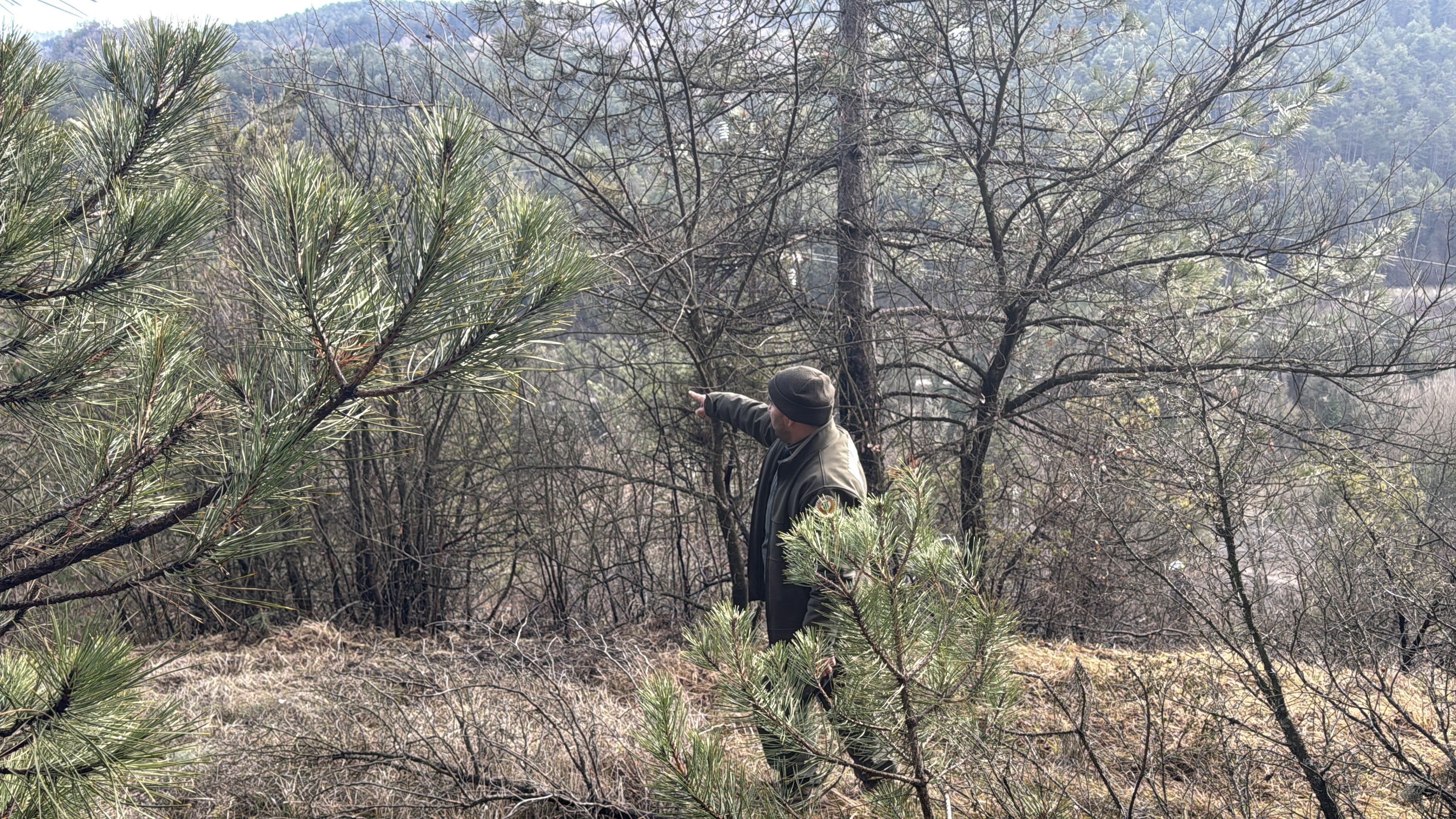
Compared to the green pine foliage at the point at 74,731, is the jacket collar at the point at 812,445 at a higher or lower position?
higher

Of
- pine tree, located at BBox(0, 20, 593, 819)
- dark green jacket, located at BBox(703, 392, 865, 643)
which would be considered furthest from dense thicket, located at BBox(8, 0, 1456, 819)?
dark green jacket, located at BBox(703, 392, 865, 643)

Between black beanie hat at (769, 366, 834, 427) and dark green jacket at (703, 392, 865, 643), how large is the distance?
81 mm

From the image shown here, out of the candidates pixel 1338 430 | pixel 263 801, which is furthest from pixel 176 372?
pixel 1338 430

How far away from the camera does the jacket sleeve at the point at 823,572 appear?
5.80 ft

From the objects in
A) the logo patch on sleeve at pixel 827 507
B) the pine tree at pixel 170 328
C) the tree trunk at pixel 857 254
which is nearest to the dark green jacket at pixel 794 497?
the logo patch on sleeve at pixel 827 507

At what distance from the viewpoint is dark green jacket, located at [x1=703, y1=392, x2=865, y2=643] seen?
10.0ft

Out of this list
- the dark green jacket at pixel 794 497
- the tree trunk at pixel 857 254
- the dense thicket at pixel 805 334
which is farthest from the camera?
the tree trunk at pixel 857 254

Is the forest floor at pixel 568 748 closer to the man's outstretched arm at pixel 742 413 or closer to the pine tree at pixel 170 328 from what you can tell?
the pine tree at pixel 170 328

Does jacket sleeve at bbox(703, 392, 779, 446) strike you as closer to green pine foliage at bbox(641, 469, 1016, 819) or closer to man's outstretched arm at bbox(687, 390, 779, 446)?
man's outstretched arm at bbox(687, 390, 779, 446)

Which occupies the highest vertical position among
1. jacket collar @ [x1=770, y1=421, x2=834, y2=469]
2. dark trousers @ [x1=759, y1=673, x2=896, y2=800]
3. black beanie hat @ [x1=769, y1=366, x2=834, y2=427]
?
black beanie hat @ [x1=769, y1=366, x2=834, y2=427]

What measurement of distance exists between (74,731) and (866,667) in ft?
5.09

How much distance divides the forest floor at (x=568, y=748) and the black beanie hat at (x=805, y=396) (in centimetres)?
112

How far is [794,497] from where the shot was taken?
10.4 ft

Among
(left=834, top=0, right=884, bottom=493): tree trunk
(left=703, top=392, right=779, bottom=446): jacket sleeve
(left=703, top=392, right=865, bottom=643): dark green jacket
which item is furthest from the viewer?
(left=834, top=0, right=884, bottom=493): tree trunk
